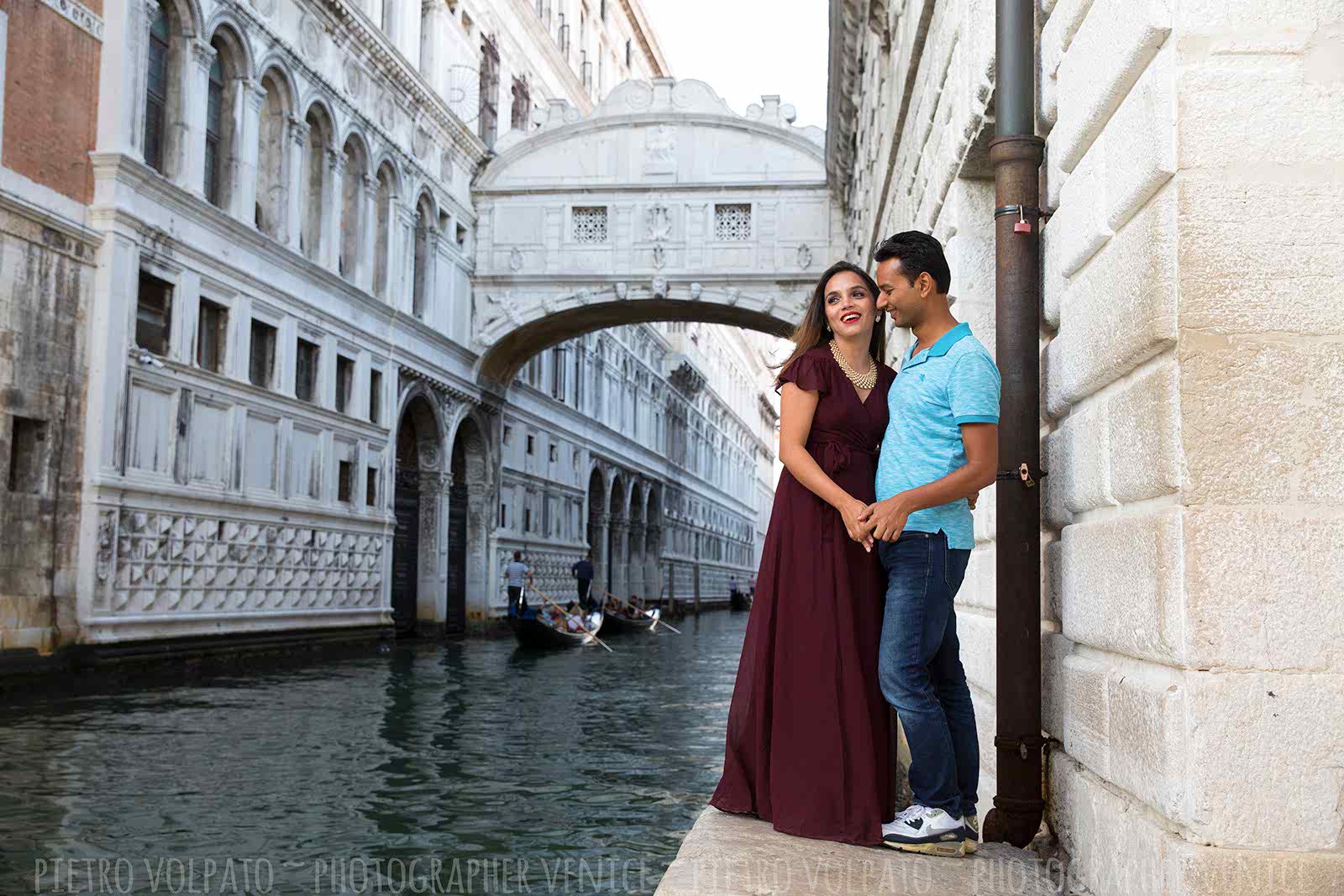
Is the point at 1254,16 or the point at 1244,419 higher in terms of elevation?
the point at 1254,16

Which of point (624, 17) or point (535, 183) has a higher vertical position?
point (624, 17)

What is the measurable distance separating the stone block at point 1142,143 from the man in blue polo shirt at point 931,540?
0.53 metres

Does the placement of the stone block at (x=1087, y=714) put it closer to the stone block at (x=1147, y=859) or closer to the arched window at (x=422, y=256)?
the stone block at (x=1147, y=859)

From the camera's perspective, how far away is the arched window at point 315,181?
16594mm

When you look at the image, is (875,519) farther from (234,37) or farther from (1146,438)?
(234,37)

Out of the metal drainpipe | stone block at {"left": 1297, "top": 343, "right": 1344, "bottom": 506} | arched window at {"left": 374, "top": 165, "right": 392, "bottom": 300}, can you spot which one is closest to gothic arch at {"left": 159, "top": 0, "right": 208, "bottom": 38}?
arched window at {"left": 374, "top": 165, "right": 392, "bottom": 300}

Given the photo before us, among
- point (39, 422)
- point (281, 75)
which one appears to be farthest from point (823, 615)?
point (281, 75)

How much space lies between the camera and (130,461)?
12.3 m

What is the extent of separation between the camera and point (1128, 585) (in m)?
2.65

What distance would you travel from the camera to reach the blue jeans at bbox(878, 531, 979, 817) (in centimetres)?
315

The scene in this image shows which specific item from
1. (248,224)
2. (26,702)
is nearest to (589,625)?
(248,224)

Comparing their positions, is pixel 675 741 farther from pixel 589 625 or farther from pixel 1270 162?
pixel 589 625

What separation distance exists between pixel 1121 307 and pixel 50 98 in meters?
11.3

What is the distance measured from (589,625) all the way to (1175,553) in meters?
18.6
